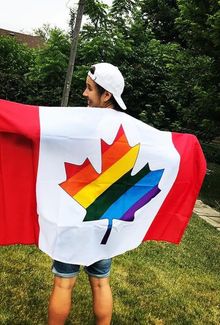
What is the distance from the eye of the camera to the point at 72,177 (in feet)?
9.03

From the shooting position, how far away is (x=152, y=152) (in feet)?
9.95

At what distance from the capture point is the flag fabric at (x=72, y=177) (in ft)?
8.86

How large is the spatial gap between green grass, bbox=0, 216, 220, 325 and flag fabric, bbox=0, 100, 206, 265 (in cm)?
86

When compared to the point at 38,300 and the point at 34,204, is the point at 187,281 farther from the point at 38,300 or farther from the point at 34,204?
the point at 34,204

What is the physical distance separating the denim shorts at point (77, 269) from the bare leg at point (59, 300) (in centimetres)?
4

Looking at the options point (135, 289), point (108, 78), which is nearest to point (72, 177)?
point (108, 78)

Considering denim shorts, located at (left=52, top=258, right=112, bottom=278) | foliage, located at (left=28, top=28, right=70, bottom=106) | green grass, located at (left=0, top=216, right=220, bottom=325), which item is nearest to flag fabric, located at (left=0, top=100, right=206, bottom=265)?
denim shorts, located at (left=52, top=258, right=112, bottom=278)

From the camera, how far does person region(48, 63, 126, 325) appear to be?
2.70 m

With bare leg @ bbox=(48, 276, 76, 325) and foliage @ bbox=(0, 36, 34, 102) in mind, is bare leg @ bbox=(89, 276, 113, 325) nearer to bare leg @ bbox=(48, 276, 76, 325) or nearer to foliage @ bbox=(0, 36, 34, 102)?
bare leg @ bbox=(48, 276, 76, 325)

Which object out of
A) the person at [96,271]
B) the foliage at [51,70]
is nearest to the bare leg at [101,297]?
the person at [96,271]

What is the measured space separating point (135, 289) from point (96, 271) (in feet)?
5.23

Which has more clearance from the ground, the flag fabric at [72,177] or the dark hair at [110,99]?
the dark hair at [110,99]

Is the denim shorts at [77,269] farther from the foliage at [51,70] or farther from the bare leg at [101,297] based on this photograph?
the foliage at [51,70]

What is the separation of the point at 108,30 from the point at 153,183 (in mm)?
15099
